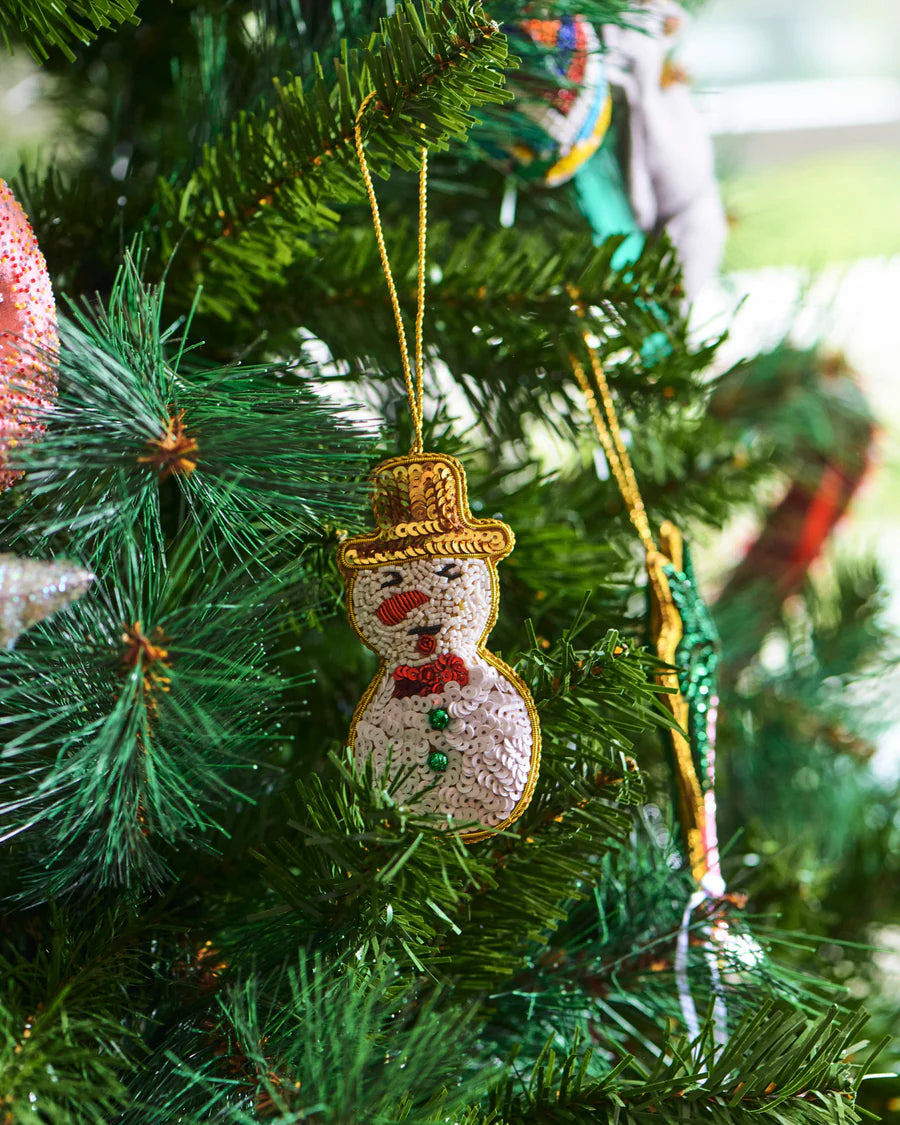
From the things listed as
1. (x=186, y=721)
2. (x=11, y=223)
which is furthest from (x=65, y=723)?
(x=11, y=223)

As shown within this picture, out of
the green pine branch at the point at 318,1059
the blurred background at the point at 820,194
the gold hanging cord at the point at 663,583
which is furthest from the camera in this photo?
the blurred background at the point at 820,194

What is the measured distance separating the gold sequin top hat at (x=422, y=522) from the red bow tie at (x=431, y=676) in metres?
0.04

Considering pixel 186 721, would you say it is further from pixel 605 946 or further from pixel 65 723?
pixel 605 946

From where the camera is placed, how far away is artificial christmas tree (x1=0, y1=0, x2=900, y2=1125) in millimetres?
285

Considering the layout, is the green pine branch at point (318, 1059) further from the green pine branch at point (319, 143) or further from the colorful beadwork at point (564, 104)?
the colorful beadwork at point (564, 104)

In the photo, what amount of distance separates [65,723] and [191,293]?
0.22m

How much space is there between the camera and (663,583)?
466 mm

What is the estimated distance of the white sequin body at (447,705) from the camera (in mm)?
333

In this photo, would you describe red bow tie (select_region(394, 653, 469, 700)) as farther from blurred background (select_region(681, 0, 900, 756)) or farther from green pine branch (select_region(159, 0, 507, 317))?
blurred background (select_region(681, 0, 900, 756))

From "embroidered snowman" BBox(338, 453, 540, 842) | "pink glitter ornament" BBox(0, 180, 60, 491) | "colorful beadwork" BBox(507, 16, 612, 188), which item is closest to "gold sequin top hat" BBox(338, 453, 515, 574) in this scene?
"embroidered snowman" BBox(338, 453, 540, 842)

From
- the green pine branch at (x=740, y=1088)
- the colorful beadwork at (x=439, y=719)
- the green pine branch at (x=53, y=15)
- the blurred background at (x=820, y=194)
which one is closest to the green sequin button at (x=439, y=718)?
the colorful beadwork at (x=439, y=719)

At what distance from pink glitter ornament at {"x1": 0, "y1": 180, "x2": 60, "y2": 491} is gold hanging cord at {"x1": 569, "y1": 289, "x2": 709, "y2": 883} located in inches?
9.5

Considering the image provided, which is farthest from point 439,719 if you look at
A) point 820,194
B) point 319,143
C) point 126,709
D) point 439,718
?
point 820,194

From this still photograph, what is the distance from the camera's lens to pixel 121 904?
0.33 m
